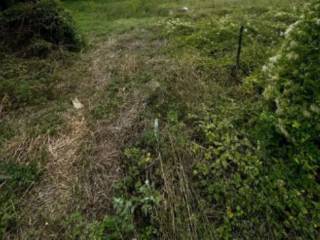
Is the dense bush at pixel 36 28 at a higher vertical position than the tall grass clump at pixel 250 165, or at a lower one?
higher

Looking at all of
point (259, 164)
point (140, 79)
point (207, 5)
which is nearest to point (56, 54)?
point (140, 79)

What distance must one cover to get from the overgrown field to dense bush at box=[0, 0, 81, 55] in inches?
13.2

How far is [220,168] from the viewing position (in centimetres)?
197

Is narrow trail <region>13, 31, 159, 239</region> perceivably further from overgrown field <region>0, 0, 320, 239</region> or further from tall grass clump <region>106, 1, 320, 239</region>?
tall grass clump <region>106, 1, 320, 239</region>

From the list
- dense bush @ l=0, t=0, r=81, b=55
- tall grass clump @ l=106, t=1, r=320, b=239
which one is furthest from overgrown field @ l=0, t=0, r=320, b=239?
dense bush @ l=0, t=0, r=81, b=55

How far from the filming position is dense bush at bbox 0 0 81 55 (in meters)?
3.54

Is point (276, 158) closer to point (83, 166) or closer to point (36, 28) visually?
point (83, 166)

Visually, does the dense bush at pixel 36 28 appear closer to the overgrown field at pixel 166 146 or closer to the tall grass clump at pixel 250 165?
the overgrown field at pixel 166 146

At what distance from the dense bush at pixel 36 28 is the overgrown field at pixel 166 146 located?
0.34m

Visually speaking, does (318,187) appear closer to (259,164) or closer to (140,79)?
(259,164)

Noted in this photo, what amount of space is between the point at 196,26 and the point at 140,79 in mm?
2048

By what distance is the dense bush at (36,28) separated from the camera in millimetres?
3545

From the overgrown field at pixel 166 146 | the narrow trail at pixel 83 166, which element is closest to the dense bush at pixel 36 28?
the overgrown field at pixel 166 146

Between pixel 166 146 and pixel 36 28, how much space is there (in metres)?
2.95
